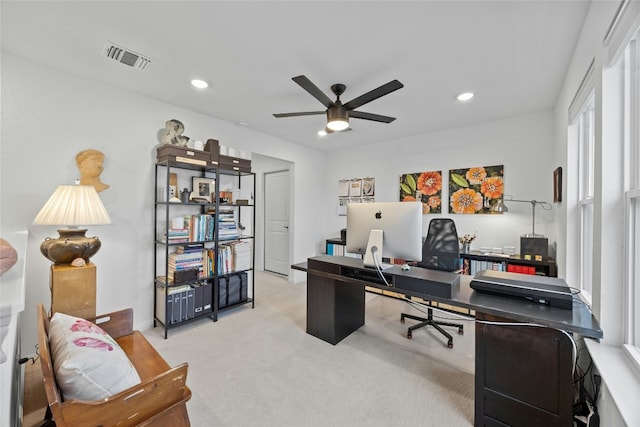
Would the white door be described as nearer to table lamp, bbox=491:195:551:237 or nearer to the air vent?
the air vent

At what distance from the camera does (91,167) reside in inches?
96.6

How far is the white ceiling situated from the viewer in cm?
160

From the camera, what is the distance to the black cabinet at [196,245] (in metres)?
2.80

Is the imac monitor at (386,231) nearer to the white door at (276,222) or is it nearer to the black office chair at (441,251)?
the black office chair at (441,251)

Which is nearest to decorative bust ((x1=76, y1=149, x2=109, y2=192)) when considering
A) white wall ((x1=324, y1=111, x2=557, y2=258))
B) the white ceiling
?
the white ceiling

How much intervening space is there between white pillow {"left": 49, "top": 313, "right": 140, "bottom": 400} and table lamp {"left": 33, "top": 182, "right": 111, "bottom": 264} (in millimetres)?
1104

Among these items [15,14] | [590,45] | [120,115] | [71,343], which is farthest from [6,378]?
[590,45]

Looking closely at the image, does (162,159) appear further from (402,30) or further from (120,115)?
(402,30)

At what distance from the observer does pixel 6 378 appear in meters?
0.83

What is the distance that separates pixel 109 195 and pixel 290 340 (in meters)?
2.32

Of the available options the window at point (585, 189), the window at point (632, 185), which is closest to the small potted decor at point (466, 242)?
the window at point (585, 189)

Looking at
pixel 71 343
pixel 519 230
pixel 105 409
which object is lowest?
pixel 105 409

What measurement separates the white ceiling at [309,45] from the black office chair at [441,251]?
141 centimetres

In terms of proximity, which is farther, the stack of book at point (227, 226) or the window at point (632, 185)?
the stack of book at point (227, 226)
